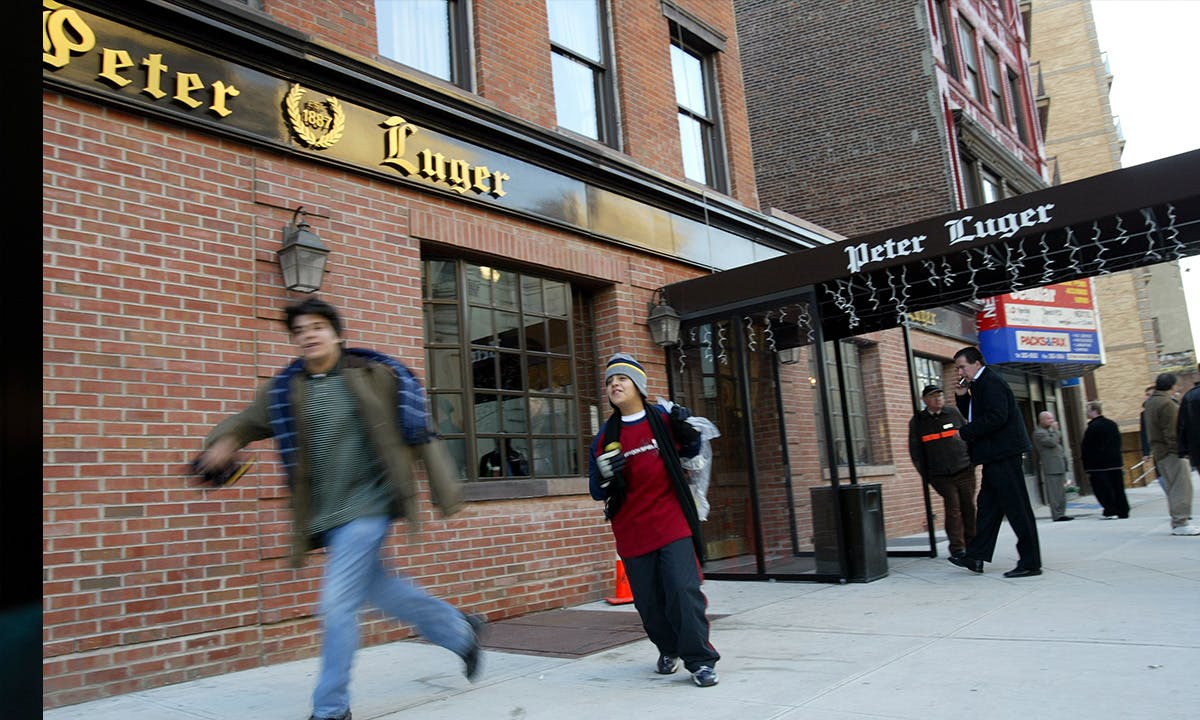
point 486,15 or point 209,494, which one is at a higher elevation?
point 486,15

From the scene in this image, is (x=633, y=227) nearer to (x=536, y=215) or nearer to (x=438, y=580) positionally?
(x=536, y=215)

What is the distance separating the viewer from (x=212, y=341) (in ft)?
18.1

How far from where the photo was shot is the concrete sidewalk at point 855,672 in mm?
3795

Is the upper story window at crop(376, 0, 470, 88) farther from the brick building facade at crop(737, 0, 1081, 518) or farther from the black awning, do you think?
the brick building facade at crop(737, 0, 1081, 518)

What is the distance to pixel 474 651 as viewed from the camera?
13.3 feet

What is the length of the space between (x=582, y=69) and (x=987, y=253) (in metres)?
4.59

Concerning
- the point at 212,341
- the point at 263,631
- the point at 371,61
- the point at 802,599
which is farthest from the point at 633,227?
the point at 263,631

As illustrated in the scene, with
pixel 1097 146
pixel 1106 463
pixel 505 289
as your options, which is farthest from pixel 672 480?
pixel 1097 146

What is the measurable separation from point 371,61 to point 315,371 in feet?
12.1

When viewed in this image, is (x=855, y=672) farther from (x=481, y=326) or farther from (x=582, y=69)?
(x=582, y=69)

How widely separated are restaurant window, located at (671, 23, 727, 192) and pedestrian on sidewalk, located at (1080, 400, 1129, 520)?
22.7 feet

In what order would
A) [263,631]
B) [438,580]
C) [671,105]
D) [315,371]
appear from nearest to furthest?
[315,371] → [263,631] → [438,580] → [671,105]

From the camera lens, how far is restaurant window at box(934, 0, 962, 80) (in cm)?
1797

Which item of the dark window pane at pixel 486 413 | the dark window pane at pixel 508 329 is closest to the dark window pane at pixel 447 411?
the dark window pane at pixel 486 413
